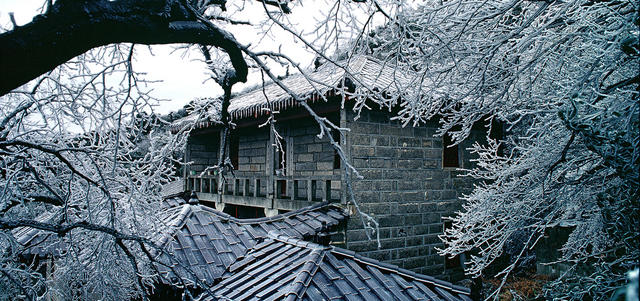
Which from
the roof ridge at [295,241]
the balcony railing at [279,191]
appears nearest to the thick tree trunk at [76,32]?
the roof ridge at [295,241]

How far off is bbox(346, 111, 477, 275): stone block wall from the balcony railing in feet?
2.06

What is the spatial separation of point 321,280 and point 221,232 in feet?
8.47

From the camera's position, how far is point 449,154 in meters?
9.24

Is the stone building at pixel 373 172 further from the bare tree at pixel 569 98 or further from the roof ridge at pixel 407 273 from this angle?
the bare tree at pixel 569 98

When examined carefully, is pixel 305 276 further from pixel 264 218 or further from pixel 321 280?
pixel 264 218

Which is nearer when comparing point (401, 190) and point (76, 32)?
point (76, 32)

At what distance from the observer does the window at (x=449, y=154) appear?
29.7 feet

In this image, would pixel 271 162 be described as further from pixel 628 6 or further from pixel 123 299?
pixel 628 6

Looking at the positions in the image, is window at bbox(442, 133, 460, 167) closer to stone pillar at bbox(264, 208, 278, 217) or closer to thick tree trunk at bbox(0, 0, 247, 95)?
stone pillar at bbox(264, 208, 278, 217)

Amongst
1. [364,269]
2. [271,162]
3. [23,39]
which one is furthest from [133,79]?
[271,162]

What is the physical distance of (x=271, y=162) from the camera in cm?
872

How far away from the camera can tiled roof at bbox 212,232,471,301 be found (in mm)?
4238

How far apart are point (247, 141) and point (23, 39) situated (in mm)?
9229

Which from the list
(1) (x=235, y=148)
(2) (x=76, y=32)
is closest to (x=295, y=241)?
(2) (x=76, y=32)
